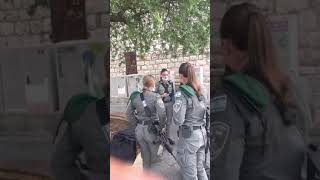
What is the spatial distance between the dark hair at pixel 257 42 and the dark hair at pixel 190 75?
24 cm

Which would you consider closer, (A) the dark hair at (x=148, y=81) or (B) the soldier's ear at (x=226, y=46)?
(B) the soldier's ear at (x=226, y=46)

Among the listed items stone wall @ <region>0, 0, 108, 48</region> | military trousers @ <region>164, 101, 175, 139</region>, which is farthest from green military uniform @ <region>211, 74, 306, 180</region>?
stone wall @ <region>0, 0, 108, 48</region>

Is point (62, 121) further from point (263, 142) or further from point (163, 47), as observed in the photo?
point (263, 142)

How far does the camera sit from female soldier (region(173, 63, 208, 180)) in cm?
282

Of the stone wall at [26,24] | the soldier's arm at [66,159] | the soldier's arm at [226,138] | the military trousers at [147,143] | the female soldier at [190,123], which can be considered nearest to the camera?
the soldier's arm at [226,138]

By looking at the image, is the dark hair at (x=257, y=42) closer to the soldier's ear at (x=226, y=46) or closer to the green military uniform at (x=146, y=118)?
the soldier's ear at (x=226, y=46)

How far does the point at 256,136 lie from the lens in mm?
2703

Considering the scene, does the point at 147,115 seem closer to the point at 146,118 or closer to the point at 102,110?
the point at 146,118

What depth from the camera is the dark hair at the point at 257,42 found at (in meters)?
2.75

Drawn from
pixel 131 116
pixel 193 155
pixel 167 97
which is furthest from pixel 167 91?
pixel 193 155

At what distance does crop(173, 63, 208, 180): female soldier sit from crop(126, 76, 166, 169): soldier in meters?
0.10

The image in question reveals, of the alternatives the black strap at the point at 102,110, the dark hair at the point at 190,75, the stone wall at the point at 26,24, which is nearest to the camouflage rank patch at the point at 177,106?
the dark hair at the point at 190,75

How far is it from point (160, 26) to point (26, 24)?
94 centimetres

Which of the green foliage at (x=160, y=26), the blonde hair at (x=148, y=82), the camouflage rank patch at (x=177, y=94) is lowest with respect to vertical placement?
the camouflage rank patch at (x=177, y=94)
